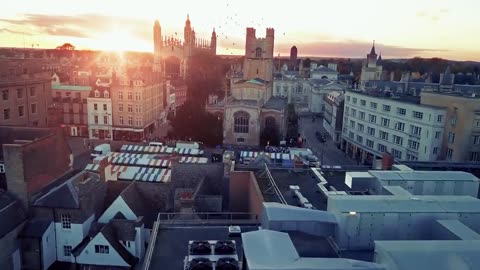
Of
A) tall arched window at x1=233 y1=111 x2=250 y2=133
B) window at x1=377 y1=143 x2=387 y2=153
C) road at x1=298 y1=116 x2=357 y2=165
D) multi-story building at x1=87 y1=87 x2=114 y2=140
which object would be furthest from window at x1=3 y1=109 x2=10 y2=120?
window at x1=377 y1=143 x2=387 y2=153

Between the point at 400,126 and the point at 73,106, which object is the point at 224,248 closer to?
the point at 400,126

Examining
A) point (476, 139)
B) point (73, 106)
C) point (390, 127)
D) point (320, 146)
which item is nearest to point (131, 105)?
point (73, 106)

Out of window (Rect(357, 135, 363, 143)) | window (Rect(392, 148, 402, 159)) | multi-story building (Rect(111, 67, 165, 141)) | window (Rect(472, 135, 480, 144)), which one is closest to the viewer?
window (Rect(472, 135, 480, 144))

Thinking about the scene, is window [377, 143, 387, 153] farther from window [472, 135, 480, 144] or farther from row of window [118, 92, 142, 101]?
row of window [118, 92, 142, 101]

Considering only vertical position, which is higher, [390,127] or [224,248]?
[224,248]

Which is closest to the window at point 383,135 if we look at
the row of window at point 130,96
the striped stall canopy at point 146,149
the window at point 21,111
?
the striped stall canopy at point 146,149

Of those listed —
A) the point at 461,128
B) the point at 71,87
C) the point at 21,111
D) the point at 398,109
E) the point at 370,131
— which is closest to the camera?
the point at 461,128
